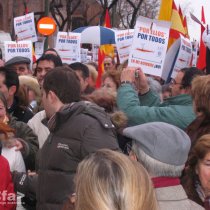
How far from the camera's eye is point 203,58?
7.46 meters

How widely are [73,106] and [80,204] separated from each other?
5.45 feet

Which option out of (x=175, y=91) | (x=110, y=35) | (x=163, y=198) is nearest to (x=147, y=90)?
(x=175, y=91)

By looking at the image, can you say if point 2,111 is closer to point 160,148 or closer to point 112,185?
point 160,148

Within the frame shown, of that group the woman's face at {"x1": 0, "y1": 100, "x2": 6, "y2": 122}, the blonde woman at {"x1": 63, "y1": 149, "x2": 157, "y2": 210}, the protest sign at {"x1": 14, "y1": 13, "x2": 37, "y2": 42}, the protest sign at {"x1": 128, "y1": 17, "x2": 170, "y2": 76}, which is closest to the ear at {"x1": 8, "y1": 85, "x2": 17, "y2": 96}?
the woman's face at {"x1": 0, "y1": 100, "x2": 6, "y2": 122}

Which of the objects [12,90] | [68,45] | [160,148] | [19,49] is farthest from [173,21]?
[160,148]

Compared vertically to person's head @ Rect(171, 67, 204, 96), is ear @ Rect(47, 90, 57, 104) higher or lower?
higher

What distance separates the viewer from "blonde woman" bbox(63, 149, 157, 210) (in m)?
1.97

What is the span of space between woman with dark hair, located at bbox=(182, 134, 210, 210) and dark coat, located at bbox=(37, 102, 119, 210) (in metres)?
0.51

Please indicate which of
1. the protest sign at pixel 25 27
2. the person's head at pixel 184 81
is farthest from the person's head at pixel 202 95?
the protest sign at pixel 25 27

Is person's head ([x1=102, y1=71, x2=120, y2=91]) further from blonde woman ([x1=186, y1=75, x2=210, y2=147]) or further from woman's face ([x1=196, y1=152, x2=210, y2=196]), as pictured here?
woman's face ([x1=196, y1=152, x2=210, y2=196])

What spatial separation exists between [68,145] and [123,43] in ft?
22.4

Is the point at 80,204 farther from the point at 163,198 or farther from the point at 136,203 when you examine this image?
the point at 163,198

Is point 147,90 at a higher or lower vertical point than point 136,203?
lower

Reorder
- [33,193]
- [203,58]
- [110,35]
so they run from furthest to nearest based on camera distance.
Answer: [110,35]
[203,58]
[33,193]
